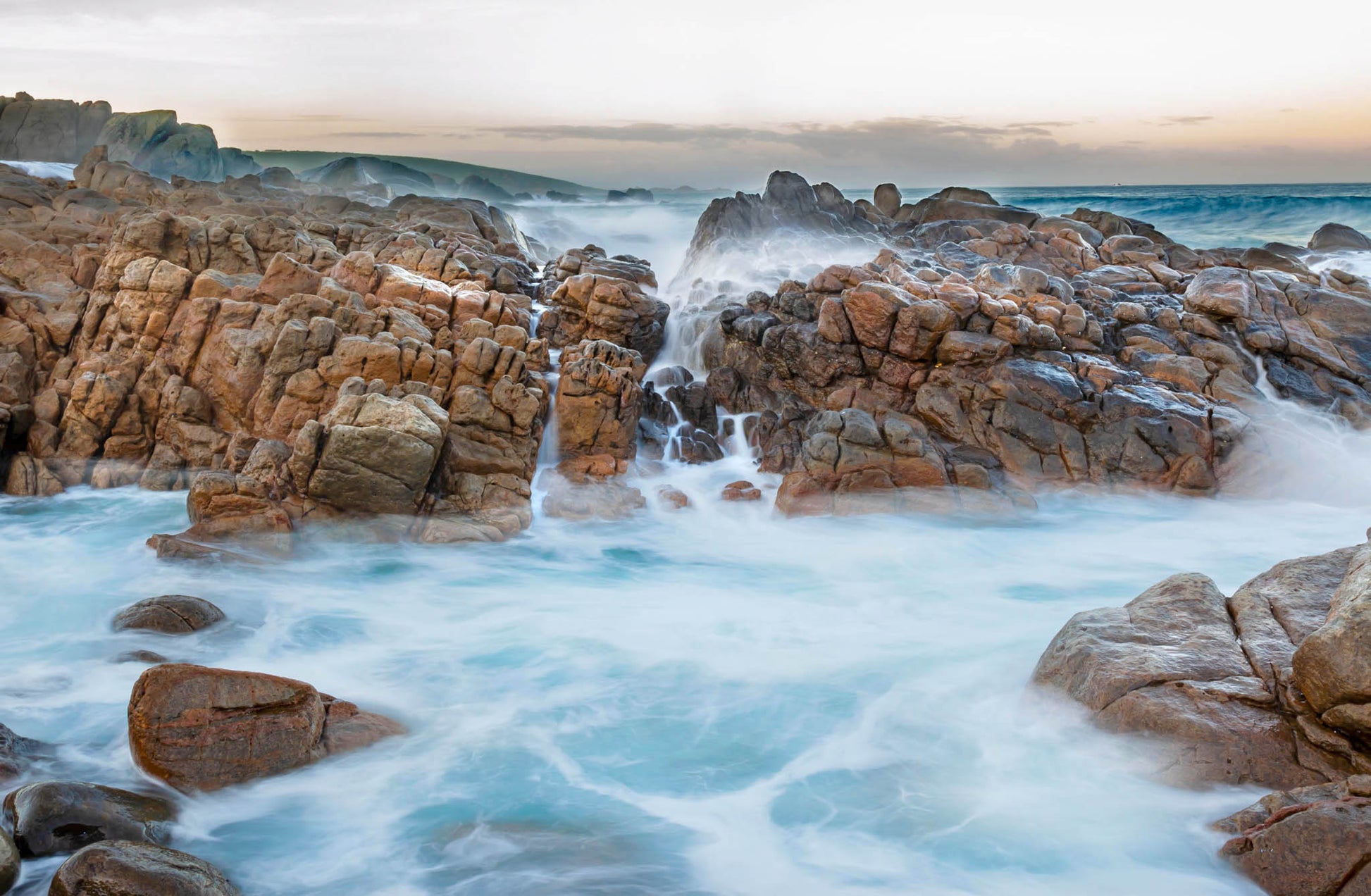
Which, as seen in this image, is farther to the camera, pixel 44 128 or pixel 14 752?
pixel 44 128

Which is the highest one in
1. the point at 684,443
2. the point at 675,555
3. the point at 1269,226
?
the point at 1269,226

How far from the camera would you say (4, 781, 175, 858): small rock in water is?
5.91 metres

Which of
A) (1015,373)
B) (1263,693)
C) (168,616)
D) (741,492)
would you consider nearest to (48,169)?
(168,616)

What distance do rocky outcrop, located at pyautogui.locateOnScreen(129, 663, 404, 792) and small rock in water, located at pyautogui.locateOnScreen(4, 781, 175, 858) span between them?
0.56m

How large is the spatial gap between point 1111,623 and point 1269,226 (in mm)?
49484

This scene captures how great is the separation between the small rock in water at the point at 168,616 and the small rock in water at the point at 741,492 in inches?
334

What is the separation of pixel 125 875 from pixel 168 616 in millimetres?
5913

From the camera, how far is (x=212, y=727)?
7191mm

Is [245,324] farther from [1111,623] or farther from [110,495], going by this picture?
[1111,623]

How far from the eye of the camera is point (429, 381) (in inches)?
590

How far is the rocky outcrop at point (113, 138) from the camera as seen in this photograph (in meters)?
44.4

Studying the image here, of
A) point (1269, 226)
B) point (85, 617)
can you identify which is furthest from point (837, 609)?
point (1269, 226)

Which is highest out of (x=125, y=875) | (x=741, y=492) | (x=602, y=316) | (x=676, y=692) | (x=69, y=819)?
(x=602, y=316)

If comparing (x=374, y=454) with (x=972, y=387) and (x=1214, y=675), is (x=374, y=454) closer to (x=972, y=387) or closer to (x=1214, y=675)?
(x=972, y=387)
